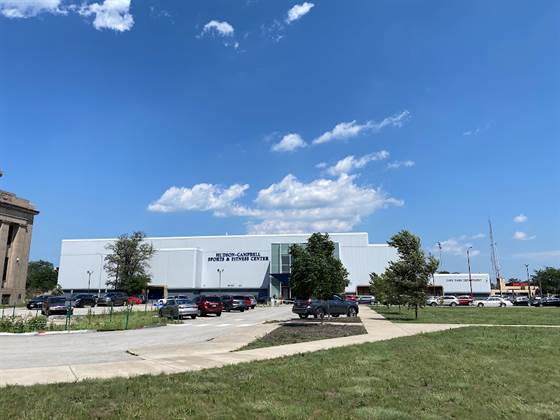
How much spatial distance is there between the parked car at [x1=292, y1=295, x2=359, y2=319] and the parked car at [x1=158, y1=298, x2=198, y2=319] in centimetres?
735

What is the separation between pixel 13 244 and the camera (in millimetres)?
75562

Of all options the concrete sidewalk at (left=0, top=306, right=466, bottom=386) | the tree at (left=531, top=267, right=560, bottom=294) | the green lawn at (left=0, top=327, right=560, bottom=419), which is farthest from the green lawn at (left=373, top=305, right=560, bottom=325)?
the tree at (left=531, top=267, right=560, bottom=294)

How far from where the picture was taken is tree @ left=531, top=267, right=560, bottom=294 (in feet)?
362

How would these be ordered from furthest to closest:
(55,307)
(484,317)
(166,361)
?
1. (55,307)
2. (484,317)
3. (166,361)

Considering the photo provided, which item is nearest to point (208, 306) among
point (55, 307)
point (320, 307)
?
point (55, 307)

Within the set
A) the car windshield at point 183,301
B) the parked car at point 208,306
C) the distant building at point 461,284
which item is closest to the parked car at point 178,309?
the car windshield at point 183,301

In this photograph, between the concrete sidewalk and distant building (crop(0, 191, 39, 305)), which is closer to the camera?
the concrete sidewalk

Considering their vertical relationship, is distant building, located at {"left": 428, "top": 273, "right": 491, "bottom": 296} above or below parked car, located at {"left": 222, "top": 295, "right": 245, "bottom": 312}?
above

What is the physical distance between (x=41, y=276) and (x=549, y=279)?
146m

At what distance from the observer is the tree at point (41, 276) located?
480 feet

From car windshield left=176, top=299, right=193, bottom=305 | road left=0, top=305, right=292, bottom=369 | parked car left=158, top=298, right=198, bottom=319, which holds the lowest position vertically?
road left=0, top=305, right=292, bottom=369

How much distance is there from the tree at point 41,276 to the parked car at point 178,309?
11736cm

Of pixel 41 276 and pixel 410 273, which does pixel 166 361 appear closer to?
pixel 410 273

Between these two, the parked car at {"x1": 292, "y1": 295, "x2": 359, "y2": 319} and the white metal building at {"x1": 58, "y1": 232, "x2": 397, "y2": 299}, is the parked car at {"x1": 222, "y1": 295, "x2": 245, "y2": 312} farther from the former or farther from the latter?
the white metal building at {"x1": 58, "y1": 232, "x2": 397, "y2": 299}
